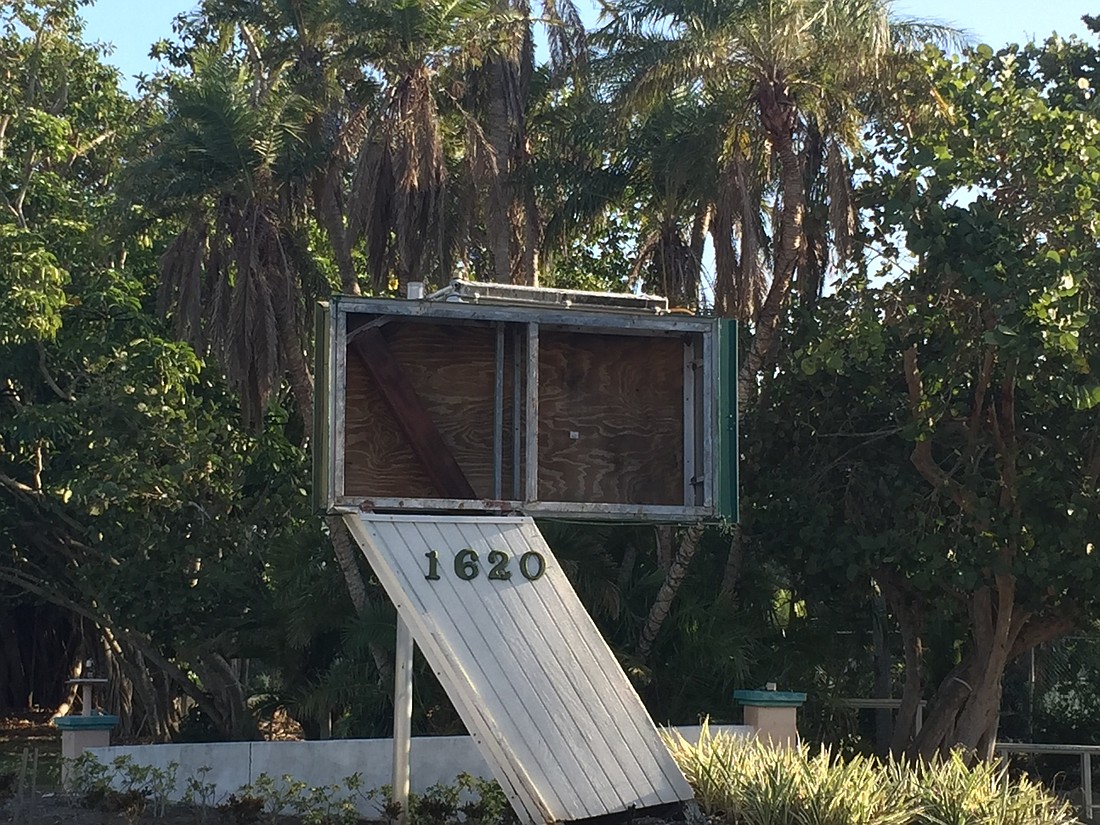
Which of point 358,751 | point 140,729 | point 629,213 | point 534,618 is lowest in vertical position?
point 140,729

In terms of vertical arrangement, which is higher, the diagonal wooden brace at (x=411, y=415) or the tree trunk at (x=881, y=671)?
the diagonal wooden brace at (x=411, y=415)

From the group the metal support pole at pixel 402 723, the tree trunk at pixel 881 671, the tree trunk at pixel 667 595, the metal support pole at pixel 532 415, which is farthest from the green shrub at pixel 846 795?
the tree trunk at pixel 881 671

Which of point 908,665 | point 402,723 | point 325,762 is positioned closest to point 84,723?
point 325,762

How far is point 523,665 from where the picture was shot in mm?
10492

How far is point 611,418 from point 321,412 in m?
2.44

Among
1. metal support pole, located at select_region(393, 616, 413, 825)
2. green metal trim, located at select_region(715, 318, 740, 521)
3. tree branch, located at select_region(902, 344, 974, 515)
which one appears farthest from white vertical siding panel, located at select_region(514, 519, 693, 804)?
tree branch, located at select_region(902, 344, 974, 515)

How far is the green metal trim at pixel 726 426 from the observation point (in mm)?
11438

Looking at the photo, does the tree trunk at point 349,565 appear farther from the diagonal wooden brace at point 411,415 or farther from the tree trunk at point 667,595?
the diagonal wooden brace at point 411,415

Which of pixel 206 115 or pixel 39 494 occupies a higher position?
pixel 206 115

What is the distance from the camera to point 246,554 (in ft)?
74.2

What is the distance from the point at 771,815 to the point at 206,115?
13936mm

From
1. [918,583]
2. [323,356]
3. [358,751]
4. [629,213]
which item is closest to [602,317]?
[323,356]

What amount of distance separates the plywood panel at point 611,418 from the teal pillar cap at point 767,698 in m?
2.95

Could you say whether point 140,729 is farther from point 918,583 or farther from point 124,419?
point 918,583
